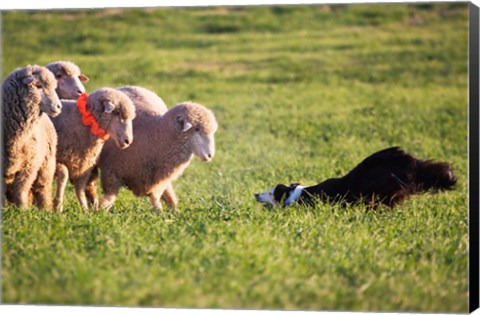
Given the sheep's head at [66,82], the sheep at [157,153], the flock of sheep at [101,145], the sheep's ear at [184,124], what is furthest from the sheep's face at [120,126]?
the sheep's head at [66,82]

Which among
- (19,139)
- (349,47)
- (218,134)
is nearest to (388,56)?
(349,47)

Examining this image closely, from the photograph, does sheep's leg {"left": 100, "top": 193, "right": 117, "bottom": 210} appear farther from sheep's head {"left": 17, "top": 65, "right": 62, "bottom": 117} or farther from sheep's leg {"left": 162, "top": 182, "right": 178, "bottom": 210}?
sheep's head {"left": 17, "top": 65, "right": 62, "bottom": 117}

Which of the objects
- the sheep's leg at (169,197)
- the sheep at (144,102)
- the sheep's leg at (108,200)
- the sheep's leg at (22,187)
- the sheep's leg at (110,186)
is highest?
the sheep at (144,102)

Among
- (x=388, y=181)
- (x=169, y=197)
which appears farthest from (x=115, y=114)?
(x=388, y=181)

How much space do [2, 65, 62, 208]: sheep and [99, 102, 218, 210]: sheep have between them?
95 cm

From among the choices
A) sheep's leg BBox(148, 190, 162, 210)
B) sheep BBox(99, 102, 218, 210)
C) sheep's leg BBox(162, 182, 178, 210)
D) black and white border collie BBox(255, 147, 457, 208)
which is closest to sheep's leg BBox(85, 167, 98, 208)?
sheep BBox(99, 102, 218, 210)

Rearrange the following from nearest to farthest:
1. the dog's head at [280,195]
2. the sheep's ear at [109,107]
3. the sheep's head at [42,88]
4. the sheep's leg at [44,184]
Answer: the sheep's head at [42,88] → the sheep's leg at [44,184] → the sheep's ear at [109,107] → the dog's head at [280,195]

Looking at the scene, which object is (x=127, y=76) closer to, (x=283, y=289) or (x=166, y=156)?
(x=166, y=156)

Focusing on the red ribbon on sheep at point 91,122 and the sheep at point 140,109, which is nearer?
the red ribbon on sheep at point 91,122

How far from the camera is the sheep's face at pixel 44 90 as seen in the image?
7438mm

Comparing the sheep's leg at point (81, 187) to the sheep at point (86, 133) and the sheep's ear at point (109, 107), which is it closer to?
the sheep at point (86, 133)

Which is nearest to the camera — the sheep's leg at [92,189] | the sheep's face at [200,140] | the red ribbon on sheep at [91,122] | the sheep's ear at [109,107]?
the sheep's ear at [109,107]

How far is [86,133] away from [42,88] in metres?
0.94

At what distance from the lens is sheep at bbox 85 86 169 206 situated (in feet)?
28.9
